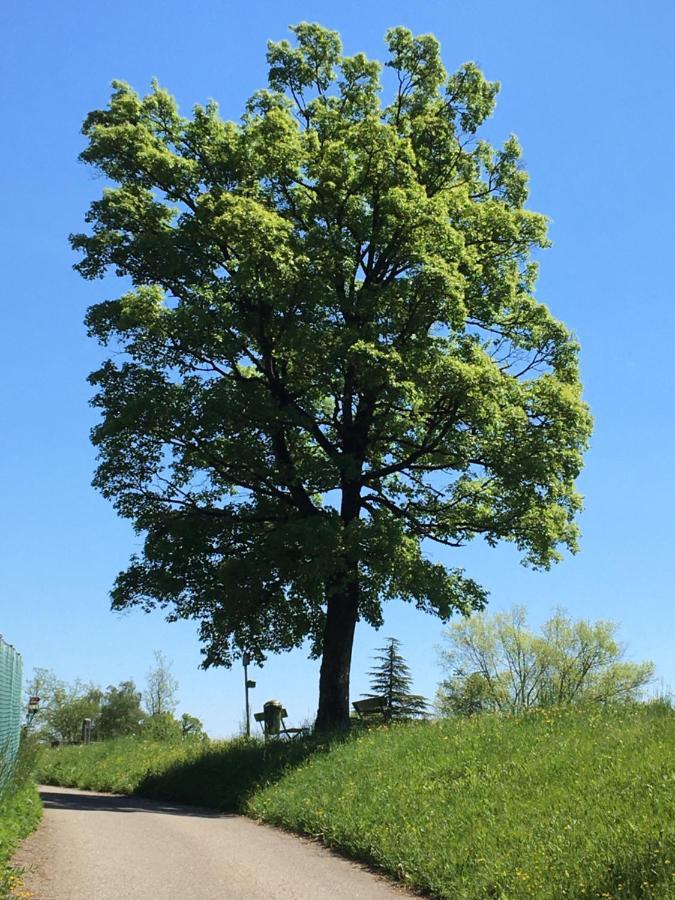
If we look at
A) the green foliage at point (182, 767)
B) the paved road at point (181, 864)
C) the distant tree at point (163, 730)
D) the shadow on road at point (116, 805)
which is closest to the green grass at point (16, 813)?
the paved road at point (181, 864)

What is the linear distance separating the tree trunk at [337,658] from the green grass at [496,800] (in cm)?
263

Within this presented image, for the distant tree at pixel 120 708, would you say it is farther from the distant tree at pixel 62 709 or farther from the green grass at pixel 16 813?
the green grass at pixel 16 813

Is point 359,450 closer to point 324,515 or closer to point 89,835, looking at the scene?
point 324,515

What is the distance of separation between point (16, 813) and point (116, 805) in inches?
239

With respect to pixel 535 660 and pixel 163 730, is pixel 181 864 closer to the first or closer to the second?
pixel 163 730

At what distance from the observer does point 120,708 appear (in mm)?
80562

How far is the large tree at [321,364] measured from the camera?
19547mm

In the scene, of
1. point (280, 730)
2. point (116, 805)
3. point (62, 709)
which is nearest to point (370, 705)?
point (280, 730)

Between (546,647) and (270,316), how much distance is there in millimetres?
43961

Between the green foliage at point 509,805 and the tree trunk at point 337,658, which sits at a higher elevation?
the tree trunk at point 337,658

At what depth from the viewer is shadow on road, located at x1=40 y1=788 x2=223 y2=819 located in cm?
1631

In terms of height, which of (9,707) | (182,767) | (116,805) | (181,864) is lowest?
(116,805)

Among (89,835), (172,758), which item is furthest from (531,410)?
(89,835)

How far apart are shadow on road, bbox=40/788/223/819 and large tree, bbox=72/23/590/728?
412 cm
